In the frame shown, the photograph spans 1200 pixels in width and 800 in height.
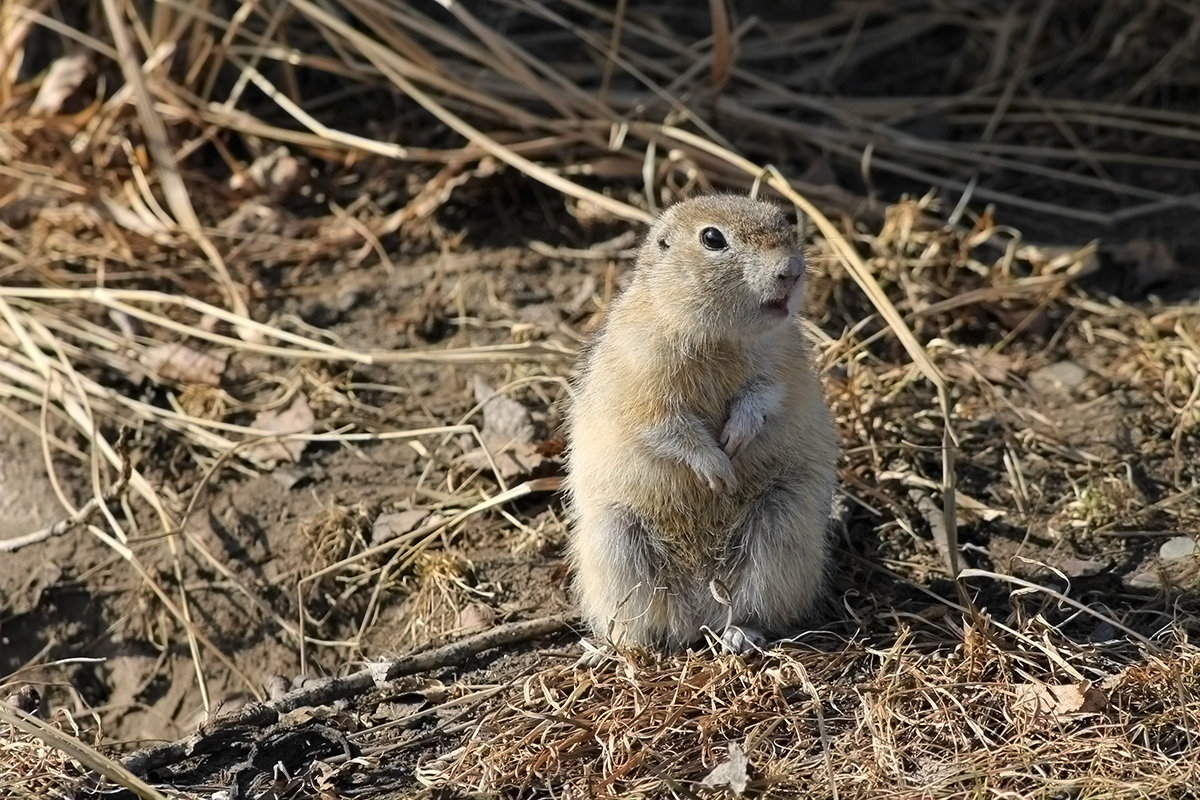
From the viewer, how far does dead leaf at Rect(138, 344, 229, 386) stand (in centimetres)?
562

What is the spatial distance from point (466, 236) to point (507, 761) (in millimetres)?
3121

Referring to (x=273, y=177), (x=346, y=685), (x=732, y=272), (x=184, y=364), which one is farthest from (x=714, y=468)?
(x=273, y=177)

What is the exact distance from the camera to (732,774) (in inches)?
140

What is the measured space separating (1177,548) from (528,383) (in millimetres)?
2385

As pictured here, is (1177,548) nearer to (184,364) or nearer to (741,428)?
(741,428)

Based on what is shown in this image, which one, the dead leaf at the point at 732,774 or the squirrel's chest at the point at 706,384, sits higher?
the squirrel's chest at the point at 706,384

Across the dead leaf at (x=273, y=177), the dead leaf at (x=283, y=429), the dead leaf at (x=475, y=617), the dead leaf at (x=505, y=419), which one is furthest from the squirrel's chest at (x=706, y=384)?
the dead leaf at (x=273, y=177)

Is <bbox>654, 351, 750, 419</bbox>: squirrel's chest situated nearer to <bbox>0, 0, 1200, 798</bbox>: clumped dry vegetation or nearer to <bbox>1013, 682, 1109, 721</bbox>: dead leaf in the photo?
<bbox>0, 0, 1200, 798</bbox>: clumped dry vegetation

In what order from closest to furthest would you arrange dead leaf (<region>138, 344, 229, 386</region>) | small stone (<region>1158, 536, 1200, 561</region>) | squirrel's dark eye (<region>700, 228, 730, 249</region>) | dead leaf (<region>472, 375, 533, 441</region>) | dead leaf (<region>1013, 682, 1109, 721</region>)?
dead leaf (<region>1013, 682, 1109, 721</region>)
squirrel's dark eye (<region>700, 228, 730, 249</region>)
small stone (<region>1158, 536, 1200, 561</region>)
dead leaf (<region>472, 375, 533, 441</region>)
dead leaf (<region>138, 344, 229, 386</region>)

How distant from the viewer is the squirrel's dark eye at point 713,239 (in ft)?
13.0

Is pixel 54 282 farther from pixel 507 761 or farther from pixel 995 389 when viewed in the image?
pixel 995 389

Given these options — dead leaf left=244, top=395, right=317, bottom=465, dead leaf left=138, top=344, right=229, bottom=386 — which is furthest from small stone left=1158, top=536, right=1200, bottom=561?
dead leaf left=138, top=344, right=229, bottom=386

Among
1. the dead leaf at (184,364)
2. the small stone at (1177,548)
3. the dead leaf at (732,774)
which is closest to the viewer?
the dead leaf at (732,774)

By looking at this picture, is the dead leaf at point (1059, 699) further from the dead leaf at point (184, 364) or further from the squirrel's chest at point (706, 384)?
the dead leaf at point (184, 364)
